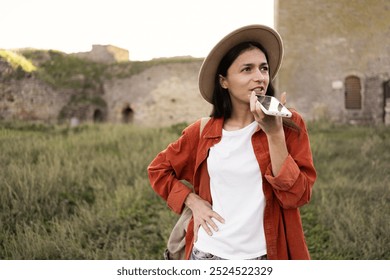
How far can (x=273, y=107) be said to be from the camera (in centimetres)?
146

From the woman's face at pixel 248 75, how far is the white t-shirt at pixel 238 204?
0.17m

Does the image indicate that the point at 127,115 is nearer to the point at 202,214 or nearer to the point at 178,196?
the point at 178,196

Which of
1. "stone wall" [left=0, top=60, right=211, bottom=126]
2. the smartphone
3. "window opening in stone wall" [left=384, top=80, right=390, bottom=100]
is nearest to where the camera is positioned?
the smartphone

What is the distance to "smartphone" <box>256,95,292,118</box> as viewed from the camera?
142 centimetres

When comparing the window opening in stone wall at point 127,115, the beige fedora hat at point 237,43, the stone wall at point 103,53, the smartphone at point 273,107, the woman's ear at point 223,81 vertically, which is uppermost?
the stone wall at point 103,53

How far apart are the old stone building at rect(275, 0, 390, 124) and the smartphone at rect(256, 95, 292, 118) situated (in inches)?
479

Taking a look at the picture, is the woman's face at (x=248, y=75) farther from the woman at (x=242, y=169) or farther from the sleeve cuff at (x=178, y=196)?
the sleeve cuff at (x=178, y=196)

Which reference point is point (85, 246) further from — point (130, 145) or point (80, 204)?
point (130, 145)

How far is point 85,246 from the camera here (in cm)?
Result: 396

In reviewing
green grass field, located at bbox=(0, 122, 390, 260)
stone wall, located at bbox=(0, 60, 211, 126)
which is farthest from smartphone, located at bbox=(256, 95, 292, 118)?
stone wall, located at bbox=(0, 60, 211, 126)

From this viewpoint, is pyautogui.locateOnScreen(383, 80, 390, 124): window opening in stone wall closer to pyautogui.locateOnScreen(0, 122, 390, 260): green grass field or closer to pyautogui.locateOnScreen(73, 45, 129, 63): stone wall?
pyautogui.locateOnScreen(0, 122, 390, 260): green grass field

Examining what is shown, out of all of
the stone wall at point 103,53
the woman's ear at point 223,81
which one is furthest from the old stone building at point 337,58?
the woman's ear at point 223,81

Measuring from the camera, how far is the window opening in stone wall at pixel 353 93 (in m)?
13.2
